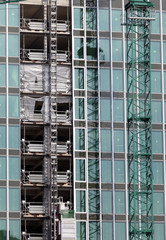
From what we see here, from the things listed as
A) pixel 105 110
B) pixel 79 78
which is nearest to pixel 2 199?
pixel 105 110

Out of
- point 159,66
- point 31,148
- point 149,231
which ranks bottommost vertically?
point 149,231

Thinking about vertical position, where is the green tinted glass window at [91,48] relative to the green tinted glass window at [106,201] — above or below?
above

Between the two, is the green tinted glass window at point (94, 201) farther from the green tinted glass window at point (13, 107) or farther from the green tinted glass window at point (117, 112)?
the green tinted glass window at point (13, 107)

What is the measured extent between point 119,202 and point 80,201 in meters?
5.26

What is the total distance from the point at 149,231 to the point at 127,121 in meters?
15.2

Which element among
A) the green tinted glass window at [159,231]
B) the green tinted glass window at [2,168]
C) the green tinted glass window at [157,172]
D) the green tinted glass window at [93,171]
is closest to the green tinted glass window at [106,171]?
the green tinted glass window at [93,171]

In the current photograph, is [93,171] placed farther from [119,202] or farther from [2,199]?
[2,199]

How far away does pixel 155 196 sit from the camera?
491ft

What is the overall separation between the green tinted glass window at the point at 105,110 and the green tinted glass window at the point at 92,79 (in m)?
2.18

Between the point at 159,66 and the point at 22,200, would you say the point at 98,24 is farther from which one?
the point at 22,200

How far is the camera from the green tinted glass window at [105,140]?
148625 millimetres

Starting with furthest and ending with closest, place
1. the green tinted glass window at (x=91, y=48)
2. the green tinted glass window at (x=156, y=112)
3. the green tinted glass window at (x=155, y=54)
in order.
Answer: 1. the green tinted glass window at (x=155, y=54)
2. the green tinted glass window at (x=156, y=112)
3. the green tinted glass window at (x=91, y=48)

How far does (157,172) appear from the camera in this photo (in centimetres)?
15012

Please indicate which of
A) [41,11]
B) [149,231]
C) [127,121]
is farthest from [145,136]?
[41,11]
